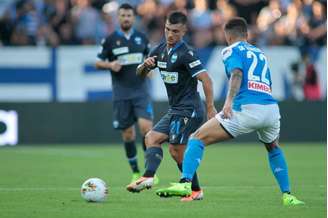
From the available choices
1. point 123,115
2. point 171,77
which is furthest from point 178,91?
point 123,115

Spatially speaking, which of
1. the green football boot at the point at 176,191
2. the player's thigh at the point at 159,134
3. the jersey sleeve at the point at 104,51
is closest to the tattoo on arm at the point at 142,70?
the player's thigh at the point at 159,134

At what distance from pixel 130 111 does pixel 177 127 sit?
354 cm

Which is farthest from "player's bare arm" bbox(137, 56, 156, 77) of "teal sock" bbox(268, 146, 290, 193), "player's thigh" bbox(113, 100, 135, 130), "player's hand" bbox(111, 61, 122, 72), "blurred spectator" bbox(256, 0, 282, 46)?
"blurred spectator" bbox(256, 0, 282, 46)

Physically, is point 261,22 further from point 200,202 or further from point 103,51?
point 200,202

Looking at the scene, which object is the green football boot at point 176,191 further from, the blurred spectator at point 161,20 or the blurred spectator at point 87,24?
the blurred spectator at point 87,24

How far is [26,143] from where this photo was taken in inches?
838

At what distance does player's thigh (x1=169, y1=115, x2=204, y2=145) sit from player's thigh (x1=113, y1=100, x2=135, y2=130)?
11.0 feet

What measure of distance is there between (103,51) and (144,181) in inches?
179

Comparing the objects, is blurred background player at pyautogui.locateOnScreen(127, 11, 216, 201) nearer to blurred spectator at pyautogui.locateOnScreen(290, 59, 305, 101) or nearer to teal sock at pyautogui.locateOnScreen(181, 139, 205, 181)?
teal sock at pyautogui.locateOnScreen(181, 139, 205, 181)

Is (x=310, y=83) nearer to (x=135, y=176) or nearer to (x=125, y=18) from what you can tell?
(x=125, y=18)

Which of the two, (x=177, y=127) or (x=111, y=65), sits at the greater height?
(x=111, y=65)

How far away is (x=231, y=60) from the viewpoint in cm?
970

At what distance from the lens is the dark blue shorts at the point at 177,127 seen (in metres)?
10.6

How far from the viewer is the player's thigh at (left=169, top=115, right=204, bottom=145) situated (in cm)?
1055
